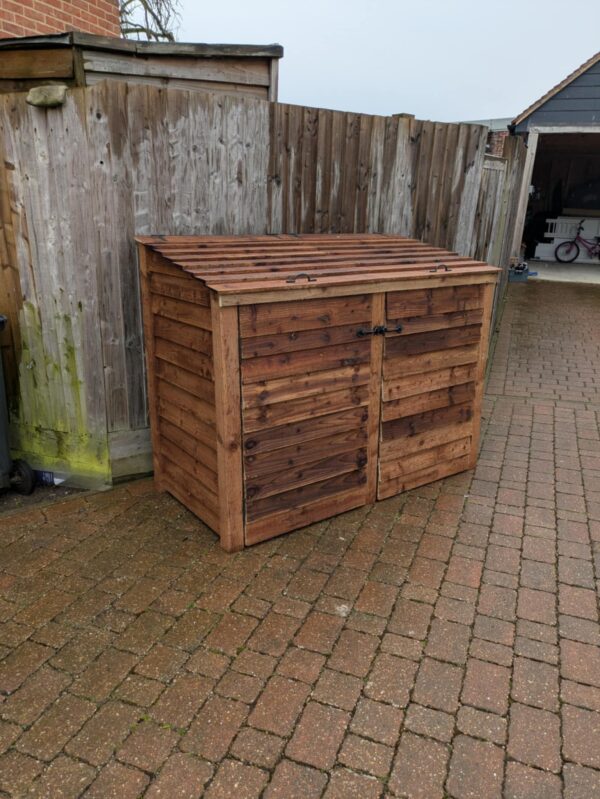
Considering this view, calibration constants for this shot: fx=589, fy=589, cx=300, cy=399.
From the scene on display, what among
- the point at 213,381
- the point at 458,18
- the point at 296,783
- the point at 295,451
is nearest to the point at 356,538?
the point at 295,451

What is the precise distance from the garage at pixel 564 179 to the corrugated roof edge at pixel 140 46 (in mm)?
9816

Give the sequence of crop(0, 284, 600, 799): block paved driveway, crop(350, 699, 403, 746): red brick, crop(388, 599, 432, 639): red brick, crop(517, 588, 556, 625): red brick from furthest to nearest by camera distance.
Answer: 1. crop(517, 588, 556, 625): red brick
2. crop(388, 599, 432, 639): red brick
3. crop(350, 699, 403, 746): red brick
4. crop(0, 284, 600, 799): block paved driveway

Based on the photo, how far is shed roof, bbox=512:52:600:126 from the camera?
41.0 feet

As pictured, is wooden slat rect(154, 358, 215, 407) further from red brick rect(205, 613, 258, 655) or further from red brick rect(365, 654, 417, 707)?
red brick rect(365, 654, 417, 707)

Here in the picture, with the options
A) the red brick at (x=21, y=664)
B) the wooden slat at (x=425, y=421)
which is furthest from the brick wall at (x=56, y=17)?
the red brick at (x=21, y=664)

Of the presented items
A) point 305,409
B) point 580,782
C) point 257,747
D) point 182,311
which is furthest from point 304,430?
point 580,782

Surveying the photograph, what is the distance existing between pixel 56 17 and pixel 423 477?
5587 millimetres

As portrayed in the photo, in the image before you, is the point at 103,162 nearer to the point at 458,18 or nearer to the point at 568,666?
the point at 568,666

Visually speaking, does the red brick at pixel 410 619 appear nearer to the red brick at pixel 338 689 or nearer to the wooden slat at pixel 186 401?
the red brick at pixel 338 689

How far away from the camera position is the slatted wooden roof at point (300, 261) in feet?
10.3

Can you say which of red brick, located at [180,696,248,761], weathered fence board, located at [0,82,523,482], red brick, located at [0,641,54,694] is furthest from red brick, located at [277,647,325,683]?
weathered fence board, located at [0,82,523,482]

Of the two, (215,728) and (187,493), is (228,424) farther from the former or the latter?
(215,728)

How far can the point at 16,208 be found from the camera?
3705 millimetres

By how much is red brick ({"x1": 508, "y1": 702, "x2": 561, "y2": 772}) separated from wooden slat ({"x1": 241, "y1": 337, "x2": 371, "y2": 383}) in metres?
1.92
